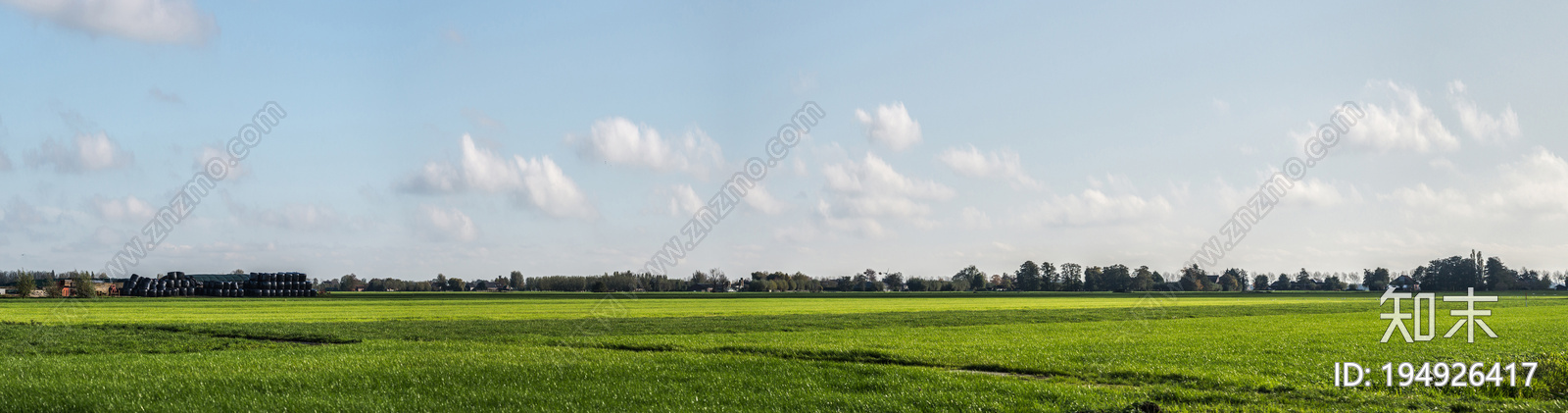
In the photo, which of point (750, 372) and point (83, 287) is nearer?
point (750, 372)

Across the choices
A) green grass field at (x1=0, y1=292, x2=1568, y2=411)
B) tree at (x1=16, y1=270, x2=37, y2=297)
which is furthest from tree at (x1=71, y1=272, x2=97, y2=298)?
green grass field at (x1=0, y1=292, x2=1568, y2=411)

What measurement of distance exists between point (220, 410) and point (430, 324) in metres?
37.1

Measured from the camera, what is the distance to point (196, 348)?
3603cm

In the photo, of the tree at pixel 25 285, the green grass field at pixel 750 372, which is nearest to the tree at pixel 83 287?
the tree at pixel 25 285

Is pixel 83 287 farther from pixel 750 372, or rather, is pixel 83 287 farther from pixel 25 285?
pixel 750 372

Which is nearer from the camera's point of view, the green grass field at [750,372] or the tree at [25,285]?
the green grass field at [750,372]

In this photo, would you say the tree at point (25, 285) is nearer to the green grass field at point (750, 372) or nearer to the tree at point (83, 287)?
the tree at point (83, 287)

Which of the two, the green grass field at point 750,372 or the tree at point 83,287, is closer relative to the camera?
the green grass field at point 750,372

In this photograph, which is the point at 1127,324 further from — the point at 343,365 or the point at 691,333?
the point at 343,365

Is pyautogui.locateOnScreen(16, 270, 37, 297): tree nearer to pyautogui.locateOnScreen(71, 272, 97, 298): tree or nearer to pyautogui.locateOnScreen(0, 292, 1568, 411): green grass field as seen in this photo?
pyautogui.locateOnScreen(71, 272, 97, 298): tree

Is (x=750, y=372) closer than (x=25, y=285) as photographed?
Yes

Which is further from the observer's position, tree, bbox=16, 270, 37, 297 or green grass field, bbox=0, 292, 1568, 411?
tree, bbox=16, 270, 37, 297

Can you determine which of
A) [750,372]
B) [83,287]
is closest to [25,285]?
[83,287]

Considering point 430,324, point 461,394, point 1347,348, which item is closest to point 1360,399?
point 1347,348
